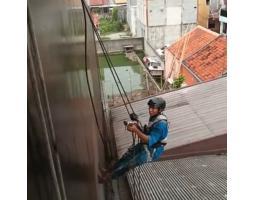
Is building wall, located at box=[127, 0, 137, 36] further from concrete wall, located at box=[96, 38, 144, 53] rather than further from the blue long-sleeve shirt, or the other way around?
the blue long-sleeve shirt

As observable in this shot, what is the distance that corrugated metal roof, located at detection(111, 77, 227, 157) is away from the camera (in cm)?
711

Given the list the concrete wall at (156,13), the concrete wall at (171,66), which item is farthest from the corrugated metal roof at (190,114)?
the concrete wall at (156,13)

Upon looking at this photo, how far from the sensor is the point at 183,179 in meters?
5.80

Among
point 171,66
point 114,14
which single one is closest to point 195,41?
point 171,66

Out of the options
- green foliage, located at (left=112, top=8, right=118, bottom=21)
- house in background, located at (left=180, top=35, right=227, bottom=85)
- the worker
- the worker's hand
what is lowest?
house in background, located at (left=180, top=35, right=227, bottom=85)

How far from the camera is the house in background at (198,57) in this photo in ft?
47.3

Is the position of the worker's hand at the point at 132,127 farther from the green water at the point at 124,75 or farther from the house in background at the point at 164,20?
the house in background at the point at 164,20

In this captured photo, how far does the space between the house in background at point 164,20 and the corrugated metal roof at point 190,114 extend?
54.8 ft

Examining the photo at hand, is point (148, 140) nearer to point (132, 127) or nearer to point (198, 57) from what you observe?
point (132, 127)

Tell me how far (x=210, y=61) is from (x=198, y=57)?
1.03 m

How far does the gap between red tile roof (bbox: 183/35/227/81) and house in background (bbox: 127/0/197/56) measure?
9.85 m

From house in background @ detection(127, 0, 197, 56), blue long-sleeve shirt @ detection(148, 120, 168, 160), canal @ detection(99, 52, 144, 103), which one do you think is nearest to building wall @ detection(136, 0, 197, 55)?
house in background @ detection(127, 0, 197, 56)

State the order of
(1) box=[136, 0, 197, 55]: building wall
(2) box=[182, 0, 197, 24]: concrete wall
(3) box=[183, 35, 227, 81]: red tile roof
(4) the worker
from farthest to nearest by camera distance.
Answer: (2) box=[182, 0, 197, 24]: concrete wall < (1) box=[136, 0, 197, 55]: building wall < (3) box=[183, 35, 227, 81]: red tile roof < (4) the worker

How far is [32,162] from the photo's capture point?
1.54 meters
